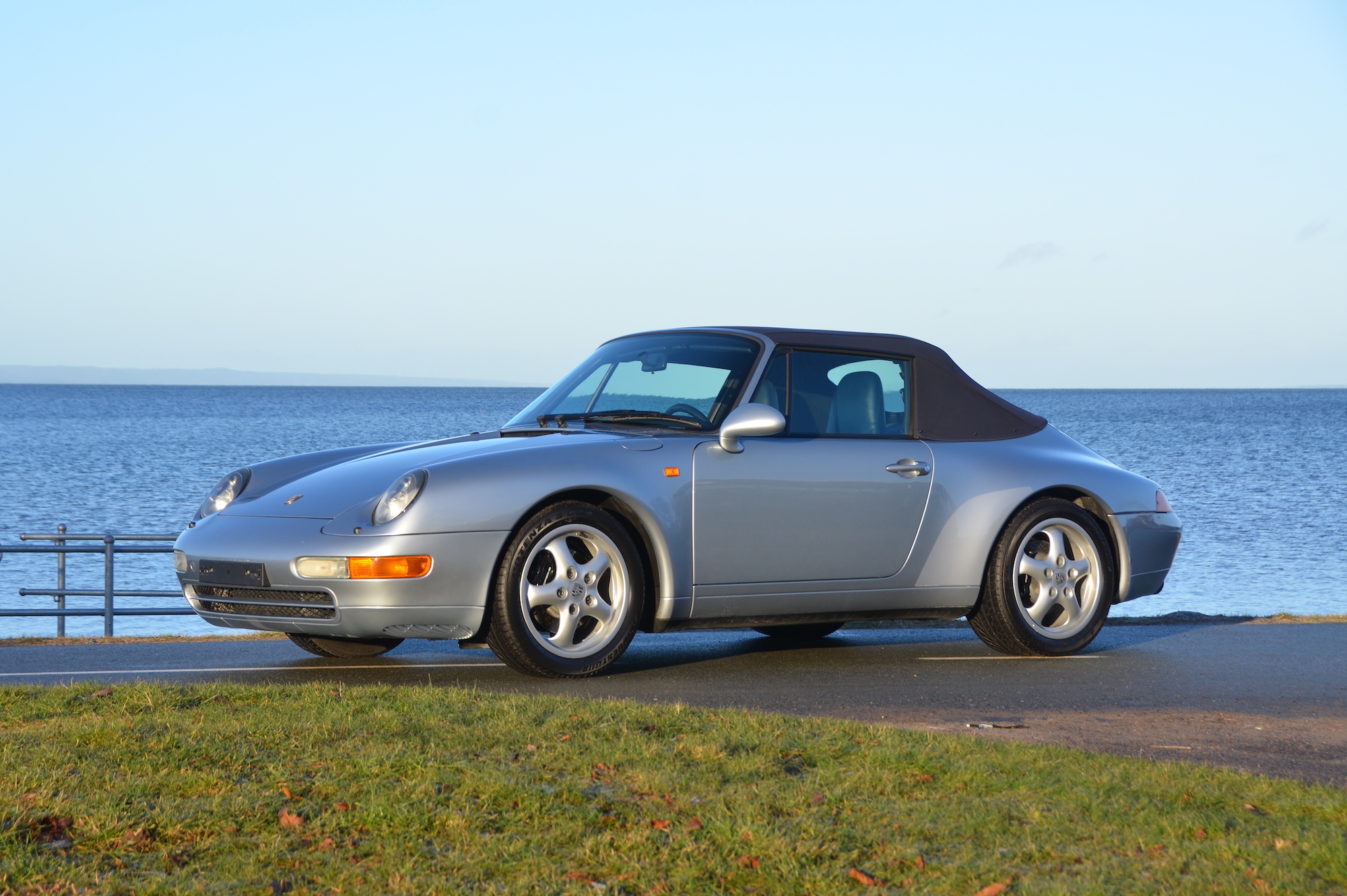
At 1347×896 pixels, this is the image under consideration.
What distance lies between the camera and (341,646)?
7609mm

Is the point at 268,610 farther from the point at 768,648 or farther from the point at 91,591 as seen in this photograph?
the point at 91,591

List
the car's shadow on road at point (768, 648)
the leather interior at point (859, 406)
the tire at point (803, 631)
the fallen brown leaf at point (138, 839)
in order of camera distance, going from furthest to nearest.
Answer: the tire at point (803, 631) < the leather interior at point (859, 406) < the car's shadow on road at point (768, 648) < the fallen brown leaf at point (138, 839)

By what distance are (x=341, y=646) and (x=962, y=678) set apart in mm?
3178

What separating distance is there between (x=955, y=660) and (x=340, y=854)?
470cm

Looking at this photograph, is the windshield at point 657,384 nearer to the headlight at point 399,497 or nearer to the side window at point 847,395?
the side window at point 847,395

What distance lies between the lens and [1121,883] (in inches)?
125

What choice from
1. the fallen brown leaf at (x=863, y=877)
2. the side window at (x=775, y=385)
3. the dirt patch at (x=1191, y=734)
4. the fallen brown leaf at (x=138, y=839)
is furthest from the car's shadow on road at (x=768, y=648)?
the fallen brown leaf at (x=863, y=877)

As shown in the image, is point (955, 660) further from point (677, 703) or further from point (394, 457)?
point (394, 457)

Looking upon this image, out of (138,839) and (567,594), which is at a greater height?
(567,594)

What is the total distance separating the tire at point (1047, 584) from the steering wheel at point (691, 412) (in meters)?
1.72

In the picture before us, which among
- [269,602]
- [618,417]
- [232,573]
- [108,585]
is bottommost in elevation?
[108,585]

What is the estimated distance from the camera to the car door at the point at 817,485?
6.83 metres

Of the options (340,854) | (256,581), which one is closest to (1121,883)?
(340,854)

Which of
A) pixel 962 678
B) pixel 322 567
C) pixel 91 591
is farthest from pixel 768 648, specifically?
pixel 91 591
